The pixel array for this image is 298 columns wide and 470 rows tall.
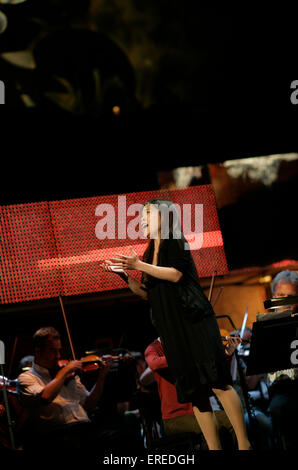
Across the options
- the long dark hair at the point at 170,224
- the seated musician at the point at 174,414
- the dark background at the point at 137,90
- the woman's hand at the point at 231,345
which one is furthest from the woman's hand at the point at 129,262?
the dark background at the point at 137,90

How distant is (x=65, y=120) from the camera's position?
5324 mm

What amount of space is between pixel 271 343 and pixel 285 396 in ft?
2.33

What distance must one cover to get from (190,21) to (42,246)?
3299mm

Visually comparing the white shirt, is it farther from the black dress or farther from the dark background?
the dark background

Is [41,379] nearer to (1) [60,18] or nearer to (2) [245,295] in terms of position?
(1) [60,18]

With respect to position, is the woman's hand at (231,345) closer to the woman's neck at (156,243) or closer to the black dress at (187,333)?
the black dress at (187,333)

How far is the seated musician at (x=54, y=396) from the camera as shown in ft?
10.7

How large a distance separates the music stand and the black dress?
0.26 meters

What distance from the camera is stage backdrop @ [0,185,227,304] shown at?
3.41m

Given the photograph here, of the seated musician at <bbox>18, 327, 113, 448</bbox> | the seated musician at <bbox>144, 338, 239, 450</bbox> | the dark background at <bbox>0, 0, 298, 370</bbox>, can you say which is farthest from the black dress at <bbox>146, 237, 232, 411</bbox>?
the dark background at <bbox>0, 0, 298, 370</bbox>

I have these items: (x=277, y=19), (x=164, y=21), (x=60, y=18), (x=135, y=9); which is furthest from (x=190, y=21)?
(x=60, y=18)

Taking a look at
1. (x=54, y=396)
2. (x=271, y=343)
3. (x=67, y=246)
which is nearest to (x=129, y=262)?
(x=271, y=343)

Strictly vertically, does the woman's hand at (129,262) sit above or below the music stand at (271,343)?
above
